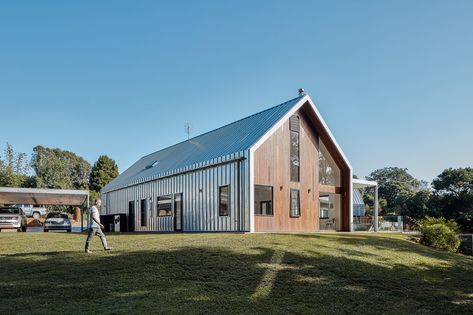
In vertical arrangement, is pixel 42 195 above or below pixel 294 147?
below

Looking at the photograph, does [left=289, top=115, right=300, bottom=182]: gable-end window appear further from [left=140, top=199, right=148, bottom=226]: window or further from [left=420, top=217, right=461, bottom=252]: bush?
[left=140, top=199, right=148, bottom=226]: window

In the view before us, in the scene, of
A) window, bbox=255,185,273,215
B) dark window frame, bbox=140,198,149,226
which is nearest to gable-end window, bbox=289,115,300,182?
window, bbox=255,185,273,215

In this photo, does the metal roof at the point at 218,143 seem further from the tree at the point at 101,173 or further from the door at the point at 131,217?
the tree at the point at 101,173

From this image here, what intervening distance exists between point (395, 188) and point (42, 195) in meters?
56.0

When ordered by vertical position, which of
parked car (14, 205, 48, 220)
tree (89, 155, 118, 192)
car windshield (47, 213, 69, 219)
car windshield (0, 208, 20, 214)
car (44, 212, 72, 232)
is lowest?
parked car (14, 205, 48, 220)

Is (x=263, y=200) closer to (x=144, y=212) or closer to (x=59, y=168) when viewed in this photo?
Answer: (x=144, y=212)

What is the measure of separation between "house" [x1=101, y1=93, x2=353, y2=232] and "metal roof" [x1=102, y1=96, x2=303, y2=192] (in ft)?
0.30

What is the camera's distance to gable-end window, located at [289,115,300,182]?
21.7 m

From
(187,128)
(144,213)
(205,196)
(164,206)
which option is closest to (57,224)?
(144,213)

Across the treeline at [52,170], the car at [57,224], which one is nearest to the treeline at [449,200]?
the car at [57,224]

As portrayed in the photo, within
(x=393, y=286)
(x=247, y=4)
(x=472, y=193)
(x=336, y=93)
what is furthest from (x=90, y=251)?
Result: (x=472, y=193)

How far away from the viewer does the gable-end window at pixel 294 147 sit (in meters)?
21.7

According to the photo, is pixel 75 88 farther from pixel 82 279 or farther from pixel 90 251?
pixel 82 279

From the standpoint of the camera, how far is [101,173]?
64.8m
